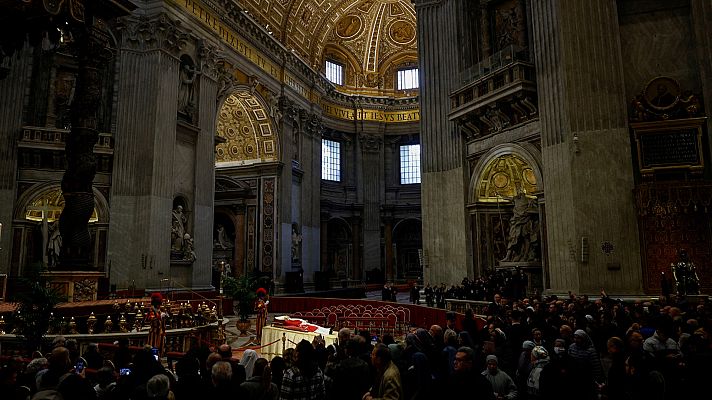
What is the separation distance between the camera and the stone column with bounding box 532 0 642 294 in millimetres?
11805

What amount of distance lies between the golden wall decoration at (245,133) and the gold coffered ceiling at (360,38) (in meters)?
5.20

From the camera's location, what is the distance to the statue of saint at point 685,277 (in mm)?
10867

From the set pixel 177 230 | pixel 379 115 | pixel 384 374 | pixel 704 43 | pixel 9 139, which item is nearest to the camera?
pixel 384 374

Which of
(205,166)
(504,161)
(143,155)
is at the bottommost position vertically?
(504,161)

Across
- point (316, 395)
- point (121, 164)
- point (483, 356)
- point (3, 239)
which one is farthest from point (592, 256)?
point (3, 239)

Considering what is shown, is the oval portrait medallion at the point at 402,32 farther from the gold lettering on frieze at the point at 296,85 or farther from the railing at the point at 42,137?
the railing at the point at 42,137

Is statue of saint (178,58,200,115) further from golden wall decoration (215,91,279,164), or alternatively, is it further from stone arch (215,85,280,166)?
golden wall decoration (215,91,279,164)

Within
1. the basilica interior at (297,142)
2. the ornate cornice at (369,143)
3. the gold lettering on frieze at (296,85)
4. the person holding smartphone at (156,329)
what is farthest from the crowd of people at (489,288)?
the ornate cornice at (369,143)

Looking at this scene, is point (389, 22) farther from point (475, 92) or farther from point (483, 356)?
point (483, 356)

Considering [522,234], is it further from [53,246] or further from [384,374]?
[53,246]

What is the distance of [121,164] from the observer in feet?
51.6

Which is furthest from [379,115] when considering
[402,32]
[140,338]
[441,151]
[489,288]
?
[140,338]

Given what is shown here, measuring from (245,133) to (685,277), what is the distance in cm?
1926

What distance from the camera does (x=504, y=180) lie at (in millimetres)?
16016
